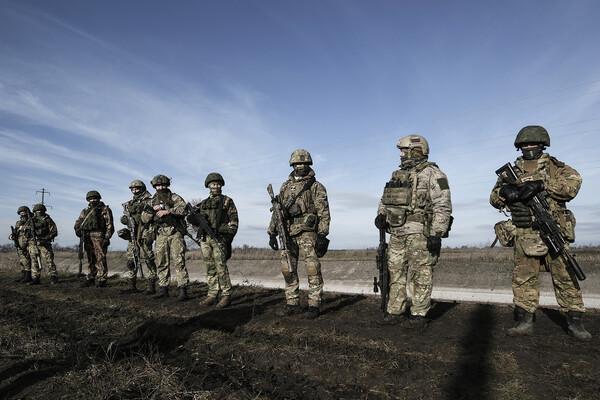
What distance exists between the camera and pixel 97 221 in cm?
1199

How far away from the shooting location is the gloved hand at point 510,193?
543 cm

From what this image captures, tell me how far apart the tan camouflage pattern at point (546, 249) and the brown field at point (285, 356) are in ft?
1.64

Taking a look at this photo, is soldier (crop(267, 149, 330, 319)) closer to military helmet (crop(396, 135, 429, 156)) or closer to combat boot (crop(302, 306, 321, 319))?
combat boot (crop(302, 306, 321, 319))

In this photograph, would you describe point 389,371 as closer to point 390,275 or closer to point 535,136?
point 390,275

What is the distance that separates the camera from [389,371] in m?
4.15

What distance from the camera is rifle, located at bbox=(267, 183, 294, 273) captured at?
7.39m

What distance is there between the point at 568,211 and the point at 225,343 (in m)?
4.73

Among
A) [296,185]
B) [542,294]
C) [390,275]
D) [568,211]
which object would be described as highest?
[296,185]

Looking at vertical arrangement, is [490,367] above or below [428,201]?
below

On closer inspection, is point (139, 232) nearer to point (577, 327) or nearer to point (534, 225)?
point (534, 225)

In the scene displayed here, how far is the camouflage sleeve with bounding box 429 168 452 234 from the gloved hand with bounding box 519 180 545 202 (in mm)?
947

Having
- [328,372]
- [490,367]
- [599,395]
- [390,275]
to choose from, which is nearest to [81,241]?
[390,275]

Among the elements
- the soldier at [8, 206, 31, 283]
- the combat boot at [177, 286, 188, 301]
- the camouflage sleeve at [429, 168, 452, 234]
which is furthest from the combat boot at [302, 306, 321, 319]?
the soldier at [8, 206, 31, 283]

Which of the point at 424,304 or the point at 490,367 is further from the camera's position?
the point at 424,304
